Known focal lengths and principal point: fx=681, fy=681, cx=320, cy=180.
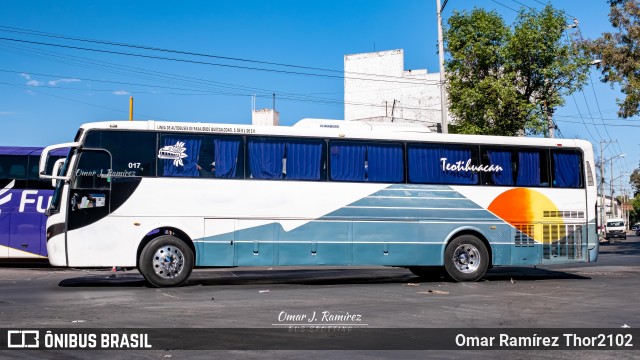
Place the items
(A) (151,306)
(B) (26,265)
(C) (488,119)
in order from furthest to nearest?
1. (C) (488,119)
2. (B) (26,265)
3. (A) (151,306)

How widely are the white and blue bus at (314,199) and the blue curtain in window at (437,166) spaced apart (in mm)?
29

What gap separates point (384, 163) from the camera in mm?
16031

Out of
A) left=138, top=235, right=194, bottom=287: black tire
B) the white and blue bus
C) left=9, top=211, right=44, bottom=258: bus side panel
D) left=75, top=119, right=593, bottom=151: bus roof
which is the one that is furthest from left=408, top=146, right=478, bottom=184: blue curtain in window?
left=9, top=211, right=44, bottom=258: bus side panel

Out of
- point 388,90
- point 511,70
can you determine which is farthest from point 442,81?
point 388,90

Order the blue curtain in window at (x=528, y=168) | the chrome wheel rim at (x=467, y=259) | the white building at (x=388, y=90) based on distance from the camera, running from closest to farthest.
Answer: the chrome wheel rim at (x=467, y=259) → the blue curtain in window at (x=528, y=168) → the white building at (x=388, y=90)

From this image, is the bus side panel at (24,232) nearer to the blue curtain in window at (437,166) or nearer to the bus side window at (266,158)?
the bus side window at (266,158)

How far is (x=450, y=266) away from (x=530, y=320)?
630 centimetres

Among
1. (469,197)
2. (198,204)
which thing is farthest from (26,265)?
(469,197)

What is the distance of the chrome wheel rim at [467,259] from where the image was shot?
16375mm

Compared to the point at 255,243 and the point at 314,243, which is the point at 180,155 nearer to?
the point at 255,243

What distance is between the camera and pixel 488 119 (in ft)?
98.6

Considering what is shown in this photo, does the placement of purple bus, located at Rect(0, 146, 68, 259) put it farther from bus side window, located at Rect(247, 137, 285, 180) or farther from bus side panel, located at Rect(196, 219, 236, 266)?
bus side window, located at Rect(247, 137, 285, 180)

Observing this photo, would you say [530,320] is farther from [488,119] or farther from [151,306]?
[488,119]

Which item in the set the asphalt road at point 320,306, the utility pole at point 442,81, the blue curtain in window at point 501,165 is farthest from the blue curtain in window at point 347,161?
the utility pole at point 442,81
